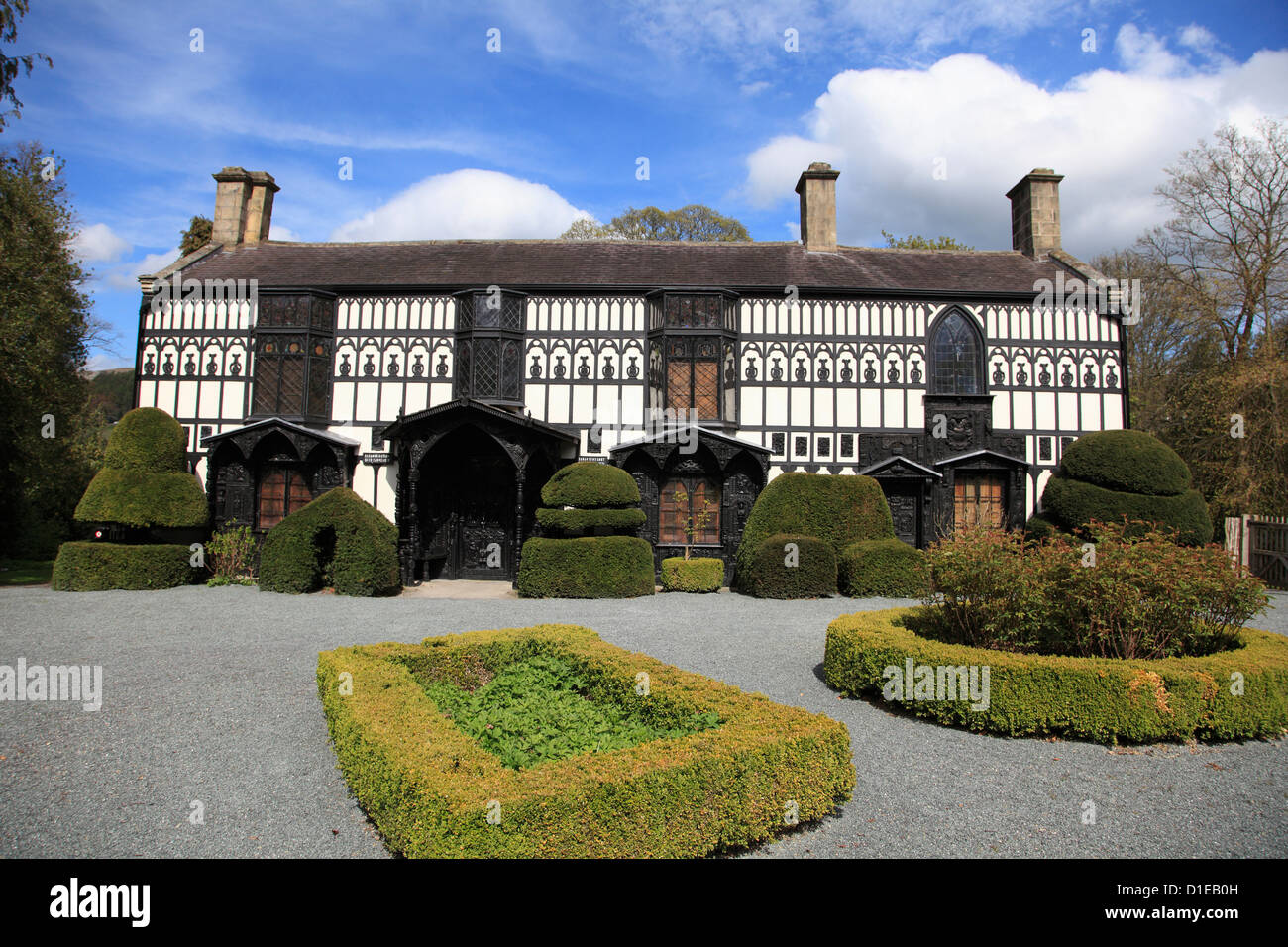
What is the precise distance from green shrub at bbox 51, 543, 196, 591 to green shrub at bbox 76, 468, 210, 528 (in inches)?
22.3

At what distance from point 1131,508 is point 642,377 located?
11044mm

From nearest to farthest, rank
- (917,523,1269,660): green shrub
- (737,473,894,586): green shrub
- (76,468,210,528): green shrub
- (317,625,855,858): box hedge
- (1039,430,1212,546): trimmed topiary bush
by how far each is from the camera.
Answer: (317,625,855,858): box hedge
(917,523,1269,660): green shrub
(76,468,210,528): green shrub
(737,473,894,586): green shrub
(1039,430,1212,546): trimmed topiary bush

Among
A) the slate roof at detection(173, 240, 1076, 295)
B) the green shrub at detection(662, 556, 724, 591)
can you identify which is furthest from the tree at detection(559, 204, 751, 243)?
the green shrub at detection(662, 556, 724, 591)

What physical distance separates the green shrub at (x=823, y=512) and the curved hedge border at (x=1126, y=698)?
Result: 7.91 meters

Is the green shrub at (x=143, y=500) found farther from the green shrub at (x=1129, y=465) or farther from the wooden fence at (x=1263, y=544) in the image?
the wooden fence at (x=1263, y=544)

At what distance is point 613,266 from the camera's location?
59.9 feet

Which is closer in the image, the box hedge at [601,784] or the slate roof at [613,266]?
the box hedge at [601,784]

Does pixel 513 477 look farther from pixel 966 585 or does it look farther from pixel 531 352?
pixel 966 585

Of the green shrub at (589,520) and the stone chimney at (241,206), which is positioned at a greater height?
the stone chimney at (241,206)

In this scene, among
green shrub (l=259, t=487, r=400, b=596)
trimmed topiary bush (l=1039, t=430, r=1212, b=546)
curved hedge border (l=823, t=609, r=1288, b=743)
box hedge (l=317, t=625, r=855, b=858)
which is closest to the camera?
box hedge (l=317, t=625, r=855, b=858)

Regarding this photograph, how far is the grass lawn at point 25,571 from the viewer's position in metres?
15.7

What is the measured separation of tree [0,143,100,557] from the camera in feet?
51.8

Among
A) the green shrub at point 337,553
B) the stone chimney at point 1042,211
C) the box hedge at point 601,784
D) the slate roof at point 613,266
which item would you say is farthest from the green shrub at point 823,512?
the stone chimney at point 1042,211

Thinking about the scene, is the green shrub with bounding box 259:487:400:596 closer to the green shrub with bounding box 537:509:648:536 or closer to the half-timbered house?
the half-timbered house
